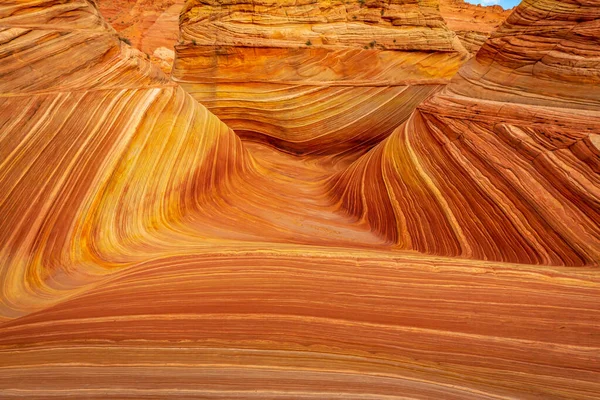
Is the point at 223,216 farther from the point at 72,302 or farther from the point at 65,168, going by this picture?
the point at 72,302

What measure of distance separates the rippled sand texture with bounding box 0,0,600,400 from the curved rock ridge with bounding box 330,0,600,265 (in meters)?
0.02

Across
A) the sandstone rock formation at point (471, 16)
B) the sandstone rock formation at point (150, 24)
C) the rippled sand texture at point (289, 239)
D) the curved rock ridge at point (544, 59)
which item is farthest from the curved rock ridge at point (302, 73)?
the sandstone rock formation at point (471, 16)

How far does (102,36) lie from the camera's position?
14.3 ft

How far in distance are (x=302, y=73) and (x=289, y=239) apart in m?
5.55

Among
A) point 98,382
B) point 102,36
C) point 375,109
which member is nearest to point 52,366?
point 98,382

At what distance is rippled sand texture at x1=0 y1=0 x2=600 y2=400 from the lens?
1604mm

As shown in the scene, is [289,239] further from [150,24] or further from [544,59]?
[150,24]

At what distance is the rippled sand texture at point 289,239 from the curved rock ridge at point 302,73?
2.83 meters

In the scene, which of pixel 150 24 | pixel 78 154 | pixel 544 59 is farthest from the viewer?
pixel 150 24

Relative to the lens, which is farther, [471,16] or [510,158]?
[471,16]

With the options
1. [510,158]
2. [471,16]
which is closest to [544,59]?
[510,158]

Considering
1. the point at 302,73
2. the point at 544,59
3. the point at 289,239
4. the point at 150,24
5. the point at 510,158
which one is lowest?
the point at 289,239

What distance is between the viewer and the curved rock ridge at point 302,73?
7.49m

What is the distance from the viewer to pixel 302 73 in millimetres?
7594
